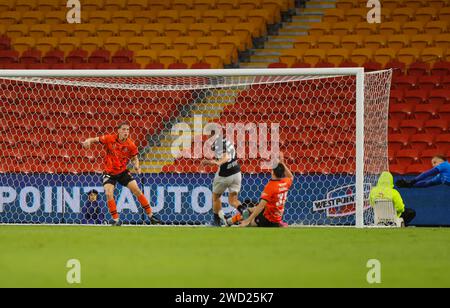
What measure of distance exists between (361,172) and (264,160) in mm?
3317

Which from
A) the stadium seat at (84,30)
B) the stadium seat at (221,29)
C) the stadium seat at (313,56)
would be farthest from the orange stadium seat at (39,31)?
the stadium seat at (313,56)

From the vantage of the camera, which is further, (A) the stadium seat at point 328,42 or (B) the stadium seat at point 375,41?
(A) the stadium seat at point 328,42

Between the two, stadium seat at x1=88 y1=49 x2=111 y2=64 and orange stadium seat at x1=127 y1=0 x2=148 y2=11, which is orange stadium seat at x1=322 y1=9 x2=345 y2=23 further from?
stadium seat at x1=88 y1=49 x2=111 y2=64

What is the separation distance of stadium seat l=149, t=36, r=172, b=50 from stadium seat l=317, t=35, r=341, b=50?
3.25 metres

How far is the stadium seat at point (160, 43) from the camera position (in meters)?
23.0

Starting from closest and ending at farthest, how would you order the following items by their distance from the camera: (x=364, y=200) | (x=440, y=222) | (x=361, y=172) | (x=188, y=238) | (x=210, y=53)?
(x=188, y=238)
(x=361, y=172)
(x=364, y=200)
(x=440, y=222)
(x=210, y=53)

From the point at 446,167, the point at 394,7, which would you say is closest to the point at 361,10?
the point at 394,7

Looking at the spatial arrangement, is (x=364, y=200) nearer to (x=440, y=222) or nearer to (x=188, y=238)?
(x=440, y=222)

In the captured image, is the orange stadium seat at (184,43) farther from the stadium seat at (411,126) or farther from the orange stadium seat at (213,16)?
the stadium seat at (411,126)

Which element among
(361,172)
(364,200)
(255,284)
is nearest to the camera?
(255,284)

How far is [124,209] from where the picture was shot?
707 inches

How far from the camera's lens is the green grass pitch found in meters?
8.91

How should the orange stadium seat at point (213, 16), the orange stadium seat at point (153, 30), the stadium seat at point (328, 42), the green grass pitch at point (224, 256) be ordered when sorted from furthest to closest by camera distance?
the orange stadium seat at point (213, 16) < the orange stadium seat at point (153, 30) < the stadium seat at point (328, 42) < the green grass pitch at point (224, 256)

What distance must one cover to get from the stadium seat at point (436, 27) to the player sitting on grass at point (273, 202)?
857 cm
